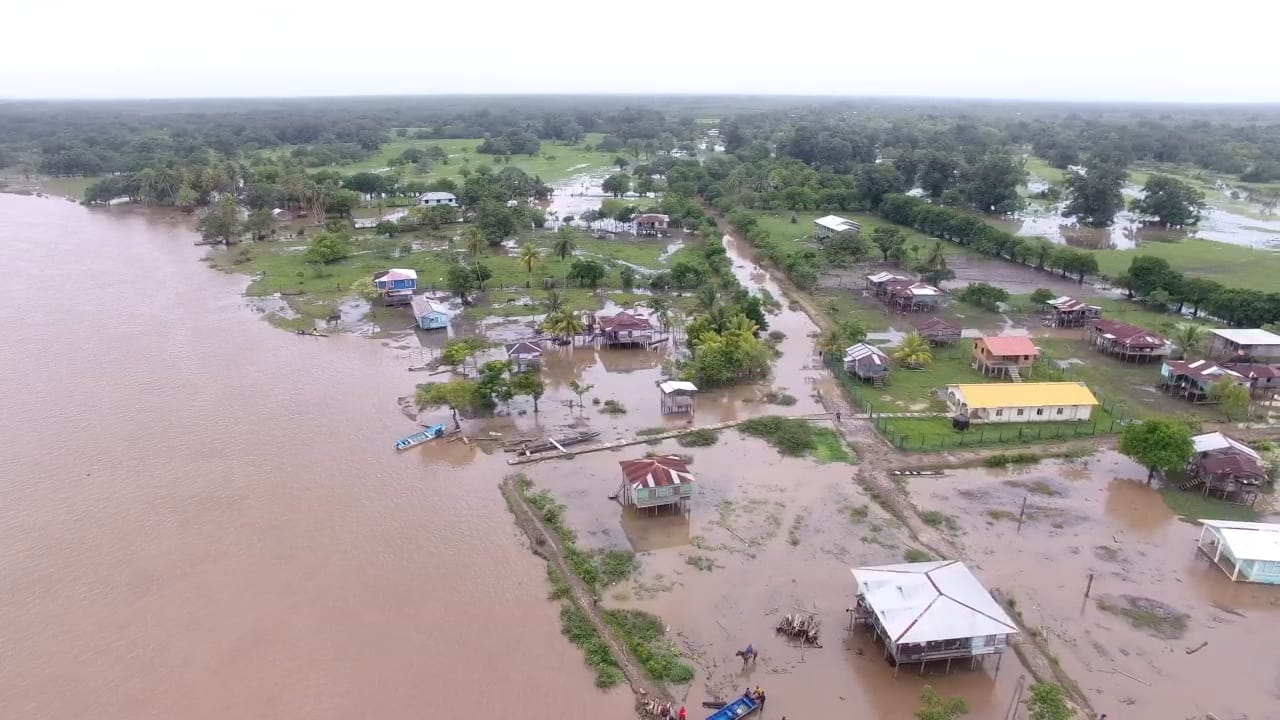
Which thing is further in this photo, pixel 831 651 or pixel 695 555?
pixel 695 555

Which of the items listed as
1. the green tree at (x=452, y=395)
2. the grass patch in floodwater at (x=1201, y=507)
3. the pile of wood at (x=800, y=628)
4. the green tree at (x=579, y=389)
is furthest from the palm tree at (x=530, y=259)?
the grass patch in floodwater at (x=1201, y=507)

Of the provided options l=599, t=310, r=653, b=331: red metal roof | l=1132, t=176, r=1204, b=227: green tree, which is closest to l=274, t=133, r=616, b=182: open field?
l=599, t=310, r=653, b=331: red metal roof

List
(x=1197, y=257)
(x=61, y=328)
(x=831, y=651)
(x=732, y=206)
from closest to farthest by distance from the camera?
1. (x=831, y=651)
2. (x=61, y=328)
3. (x=1197, y=257)
4. (x=732, y=206)

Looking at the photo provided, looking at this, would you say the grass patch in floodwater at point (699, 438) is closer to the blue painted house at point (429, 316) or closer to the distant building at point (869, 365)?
the distant building at point (869, 365)

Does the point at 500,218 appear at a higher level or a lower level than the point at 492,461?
higher

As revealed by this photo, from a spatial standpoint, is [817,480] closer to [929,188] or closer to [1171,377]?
[1171,377]

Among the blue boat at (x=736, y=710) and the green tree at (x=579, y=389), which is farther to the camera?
the green tree at (x=579, y=389)

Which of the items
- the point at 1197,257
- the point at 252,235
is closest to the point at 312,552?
the point at 252,235
